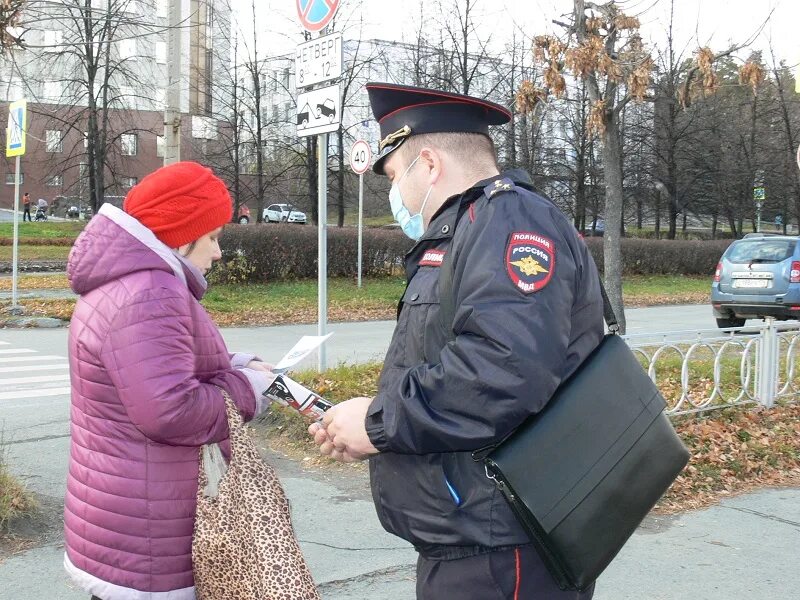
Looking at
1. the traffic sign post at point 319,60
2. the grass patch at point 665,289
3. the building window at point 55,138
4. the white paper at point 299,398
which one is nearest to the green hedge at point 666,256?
the grass patch at point 665,289

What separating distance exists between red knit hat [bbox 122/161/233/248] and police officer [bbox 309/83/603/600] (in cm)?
61

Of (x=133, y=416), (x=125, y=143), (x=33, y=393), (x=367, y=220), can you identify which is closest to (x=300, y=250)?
(x=33, y=393)

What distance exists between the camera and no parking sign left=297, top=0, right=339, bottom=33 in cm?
675

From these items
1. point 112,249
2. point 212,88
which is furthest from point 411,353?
point 212,88

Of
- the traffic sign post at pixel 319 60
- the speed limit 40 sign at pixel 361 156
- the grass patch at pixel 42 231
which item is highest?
the speed limit 40 sign at pixel 361 156

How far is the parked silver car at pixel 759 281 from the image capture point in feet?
48.6

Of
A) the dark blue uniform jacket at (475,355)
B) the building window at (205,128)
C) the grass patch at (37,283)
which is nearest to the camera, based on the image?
the dark blue uniform jacket at (475,355)

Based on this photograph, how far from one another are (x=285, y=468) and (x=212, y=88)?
1270 inches

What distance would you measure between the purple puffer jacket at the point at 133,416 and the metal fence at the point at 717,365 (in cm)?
500

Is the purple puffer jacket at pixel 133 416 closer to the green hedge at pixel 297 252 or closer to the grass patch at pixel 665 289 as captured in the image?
the green hedge at pixel 297 252

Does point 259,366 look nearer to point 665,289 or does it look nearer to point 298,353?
point 298,353

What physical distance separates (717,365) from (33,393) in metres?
6.63

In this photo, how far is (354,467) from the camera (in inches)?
238

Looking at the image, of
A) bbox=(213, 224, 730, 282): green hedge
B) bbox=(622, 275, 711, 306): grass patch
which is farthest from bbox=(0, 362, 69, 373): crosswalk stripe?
bbox=(622, 275, 711, 306): grass patch
